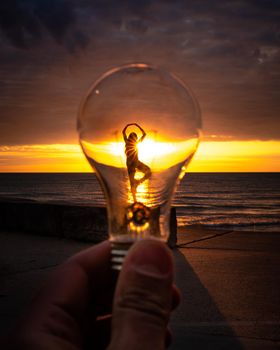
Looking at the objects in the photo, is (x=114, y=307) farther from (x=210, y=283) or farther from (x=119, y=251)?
(x=210, y=283)

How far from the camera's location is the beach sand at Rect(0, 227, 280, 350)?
3.72 metres

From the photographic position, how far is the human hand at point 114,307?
1.42 metres

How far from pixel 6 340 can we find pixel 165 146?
810 mm

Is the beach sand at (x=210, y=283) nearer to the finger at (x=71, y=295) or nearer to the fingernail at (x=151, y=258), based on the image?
the finger at (x=71, y=295)

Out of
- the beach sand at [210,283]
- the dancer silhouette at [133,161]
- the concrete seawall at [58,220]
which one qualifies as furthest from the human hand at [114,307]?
the concrete seawall at [58,220]

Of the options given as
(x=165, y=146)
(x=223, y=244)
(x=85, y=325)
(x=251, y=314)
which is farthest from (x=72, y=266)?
(x=223, y=244)

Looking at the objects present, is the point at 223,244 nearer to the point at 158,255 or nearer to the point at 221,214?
the point at 158,255

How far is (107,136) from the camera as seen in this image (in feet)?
5.32

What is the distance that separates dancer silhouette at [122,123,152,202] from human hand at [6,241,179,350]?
12.6 inches

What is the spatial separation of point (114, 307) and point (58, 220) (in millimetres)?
6861

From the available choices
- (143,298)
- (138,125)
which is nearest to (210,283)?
(138,125)

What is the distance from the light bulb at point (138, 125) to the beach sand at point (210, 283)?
2.14 meters

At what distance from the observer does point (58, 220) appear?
8.20m

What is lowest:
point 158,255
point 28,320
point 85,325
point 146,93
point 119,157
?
point 85,325
